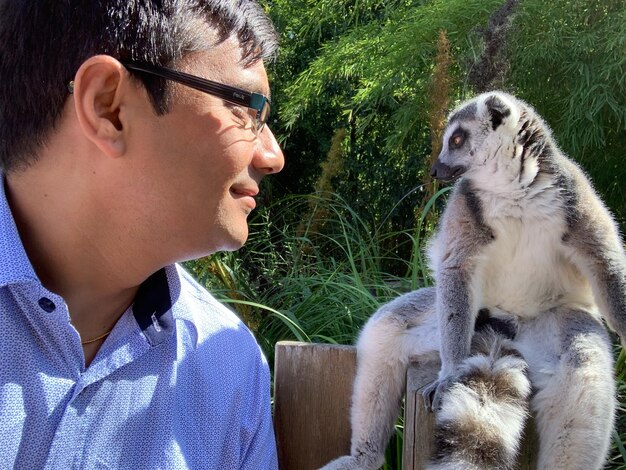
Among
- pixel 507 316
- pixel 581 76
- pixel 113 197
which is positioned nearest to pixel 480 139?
pixel 507 316

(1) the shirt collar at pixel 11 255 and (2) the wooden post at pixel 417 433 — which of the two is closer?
(1) the shirt collar at pixel 11 255

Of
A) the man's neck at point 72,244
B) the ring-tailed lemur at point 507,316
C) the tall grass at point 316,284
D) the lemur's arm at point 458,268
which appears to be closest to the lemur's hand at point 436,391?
the ring-tailed lemur at point 507,316

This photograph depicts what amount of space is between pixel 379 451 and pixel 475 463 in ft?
1.70

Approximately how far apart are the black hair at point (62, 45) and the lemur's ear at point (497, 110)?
137 cm

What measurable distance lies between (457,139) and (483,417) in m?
1.19

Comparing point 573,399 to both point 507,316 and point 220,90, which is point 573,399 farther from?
point 220,90

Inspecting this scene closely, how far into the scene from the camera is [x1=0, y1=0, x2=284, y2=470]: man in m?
1.10

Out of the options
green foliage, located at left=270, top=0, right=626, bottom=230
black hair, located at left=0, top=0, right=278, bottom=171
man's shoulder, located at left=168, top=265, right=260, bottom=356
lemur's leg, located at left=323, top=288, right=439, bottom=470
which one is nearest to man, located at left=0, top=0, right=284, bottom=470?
black hair, located at left=0, top=0, right=278, bottom=171

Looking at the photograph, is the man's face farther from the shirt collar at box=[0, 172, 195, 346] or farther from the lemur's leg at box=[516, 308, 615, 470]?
the lemur's leg at box=[516, 308, 615, 470]

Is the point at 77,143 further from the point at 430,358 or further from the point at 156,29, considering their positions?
the point at 430,358

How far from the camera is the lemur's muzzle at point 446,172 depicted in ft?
7.51

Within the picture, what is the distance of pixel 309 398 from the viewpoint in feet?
5.56

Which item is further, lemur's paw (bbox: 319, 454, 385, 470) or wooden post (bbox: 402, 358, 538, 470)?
lemur's paw (bbox: 319, 454, 385, 470)

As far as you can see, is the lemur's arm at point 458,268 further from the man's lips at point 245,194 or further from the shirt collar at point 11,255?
the shirt collar at point 11,255
